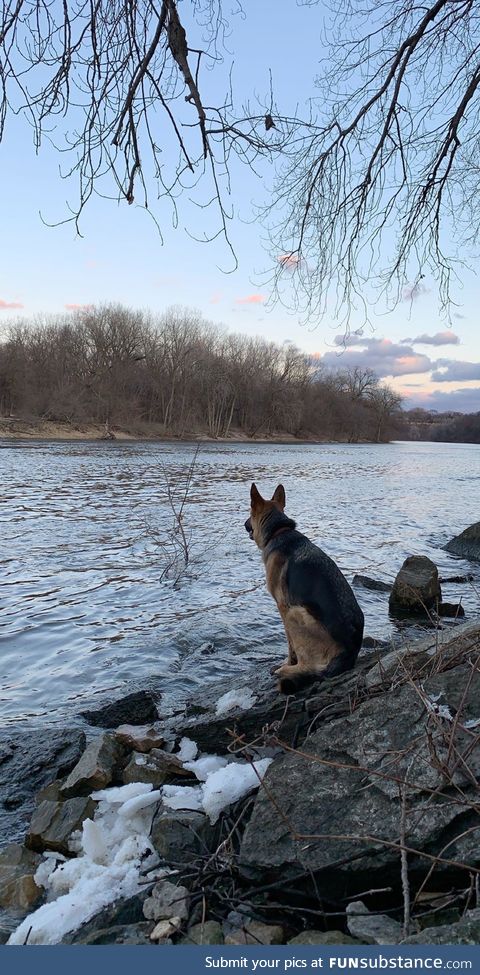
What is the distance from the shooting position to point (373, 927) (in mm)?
2336

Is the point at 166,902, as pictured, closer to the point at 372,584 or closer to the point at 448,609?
the point at 448,609

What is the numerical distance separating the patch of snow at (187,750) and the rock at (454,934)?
2323 mm

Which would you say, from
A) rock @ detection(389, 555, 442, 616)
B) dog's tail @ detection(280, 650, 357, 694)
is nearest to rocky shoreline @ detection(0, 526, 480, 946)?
dog's tail @ detection(280, 650, 357, 694)

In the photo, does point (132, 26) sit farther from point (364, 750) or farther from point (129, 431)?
point (129, 431)

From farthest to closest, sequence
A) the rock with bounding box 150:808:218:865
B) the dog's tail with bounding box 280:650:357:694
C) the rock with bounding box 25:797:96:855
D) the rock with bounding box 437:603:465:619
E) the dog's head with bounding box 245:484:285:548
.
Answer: the rock with bounding box 437:603:465:619 → the dog's head with bounding box 245:484:285:548 → the dog's tail with bounding box 280:650:357:694 → the rock with bounding box 25:797:96:855 → the rock with bounding box 150:808:218:865

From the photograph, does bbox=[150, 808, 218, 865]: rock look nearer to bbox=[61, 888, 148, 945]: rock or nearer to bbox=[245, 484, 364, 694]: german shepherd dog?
bbox=[61, 888, 148, 945]: rock

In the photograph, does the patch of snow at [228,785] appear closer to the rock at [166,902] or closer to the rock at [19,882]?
the rock at [166,902]

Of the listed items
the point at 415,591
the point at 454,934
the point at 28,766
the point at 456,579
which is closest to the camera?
the point at 454,934

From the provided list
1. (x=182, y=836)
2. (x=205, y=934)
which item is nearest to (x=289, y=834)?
(x=205, y=934)

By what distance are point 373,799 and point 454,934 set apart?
30.3 inches

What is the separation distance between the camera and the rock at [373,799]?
102 inches

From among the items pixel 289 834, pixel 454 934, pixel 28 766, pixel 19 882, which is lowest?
pixel 28 766

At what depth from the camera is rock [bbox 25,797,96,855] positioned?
3.45m

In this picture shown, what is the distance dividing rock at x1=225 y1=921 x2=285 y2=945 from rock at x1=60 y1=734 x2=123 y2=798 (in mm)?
1693
